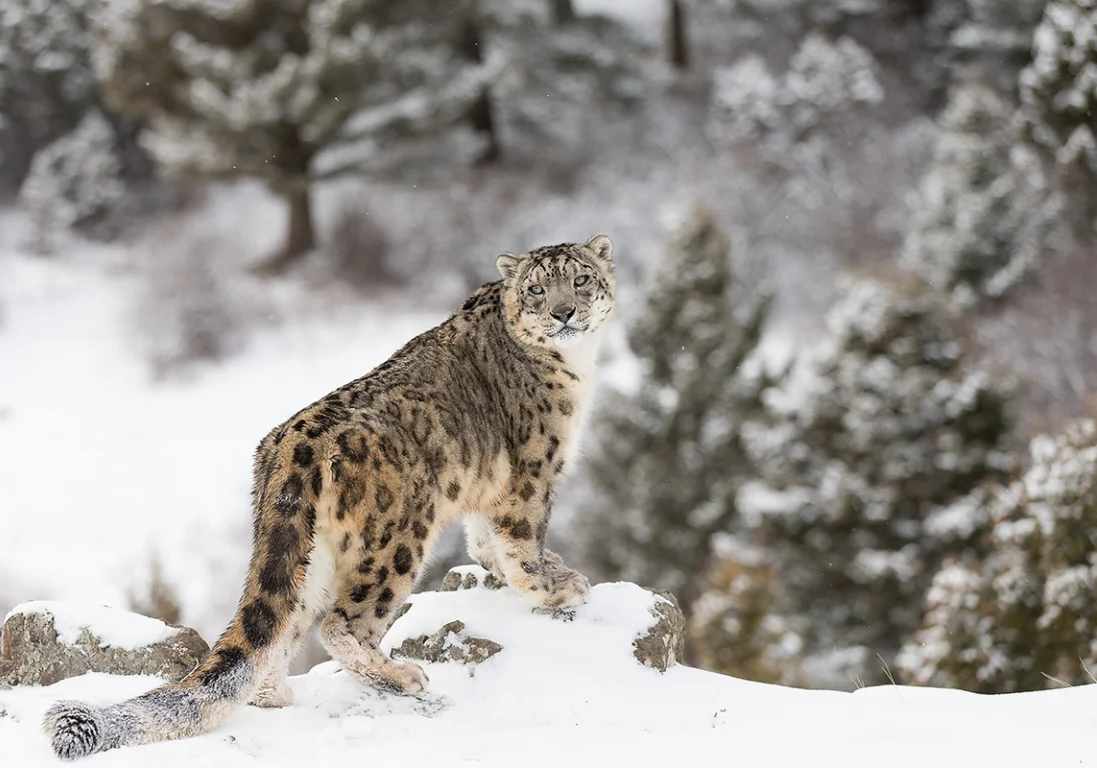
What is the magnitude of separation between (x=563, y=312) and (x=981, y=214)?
1041 inches

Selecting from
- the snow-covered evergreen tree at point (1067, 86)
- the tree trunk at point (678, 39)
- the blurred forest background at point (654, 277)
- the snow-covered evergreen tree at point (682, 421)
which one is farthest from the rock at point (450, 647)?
the tree trunk at point (678, 39)

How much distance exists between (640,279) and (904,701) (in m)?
26.7

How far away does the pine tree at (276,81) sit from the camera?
30250 mm

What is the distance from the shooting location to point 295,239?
3500 cm

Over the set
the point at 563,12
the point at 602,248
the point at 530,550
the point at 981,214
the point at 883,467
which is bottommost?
the point at 530,550

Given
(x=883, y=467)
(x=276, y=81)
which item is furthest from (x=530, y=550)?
(x=276, y=81)

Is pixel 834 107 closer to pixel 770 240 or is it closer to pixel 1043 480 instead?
pixel 770 240

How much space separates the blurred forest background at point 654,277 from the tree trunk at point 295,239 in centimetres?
8

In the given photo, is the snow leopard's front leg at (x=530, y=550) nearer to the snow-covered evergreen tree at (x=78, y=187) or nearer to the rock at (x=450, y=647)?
the rock at (x=450, y=647)

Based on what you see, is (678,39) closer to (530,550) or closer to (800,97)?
(800,97)

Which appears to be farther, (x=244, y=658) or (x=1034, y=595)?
(x=1034, y=595)

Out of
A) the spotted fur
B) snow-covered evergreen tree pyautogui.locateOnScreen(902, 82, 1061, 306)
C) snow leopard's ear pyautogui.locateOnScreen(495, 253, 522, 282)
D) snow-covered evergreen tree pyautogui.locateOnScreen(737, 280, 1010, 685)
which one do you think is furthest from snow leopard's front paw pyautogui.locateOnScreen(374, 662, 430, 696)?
snow-covered evergreen tree pyautogui.locateOnScreen(902, 82, 1061, 306)

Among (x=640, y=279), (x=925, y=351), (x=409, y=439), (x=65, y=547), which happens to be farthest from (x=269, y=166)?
(x=409, y=439)

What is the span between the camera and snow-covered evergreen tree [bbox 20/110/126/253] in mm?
37188
